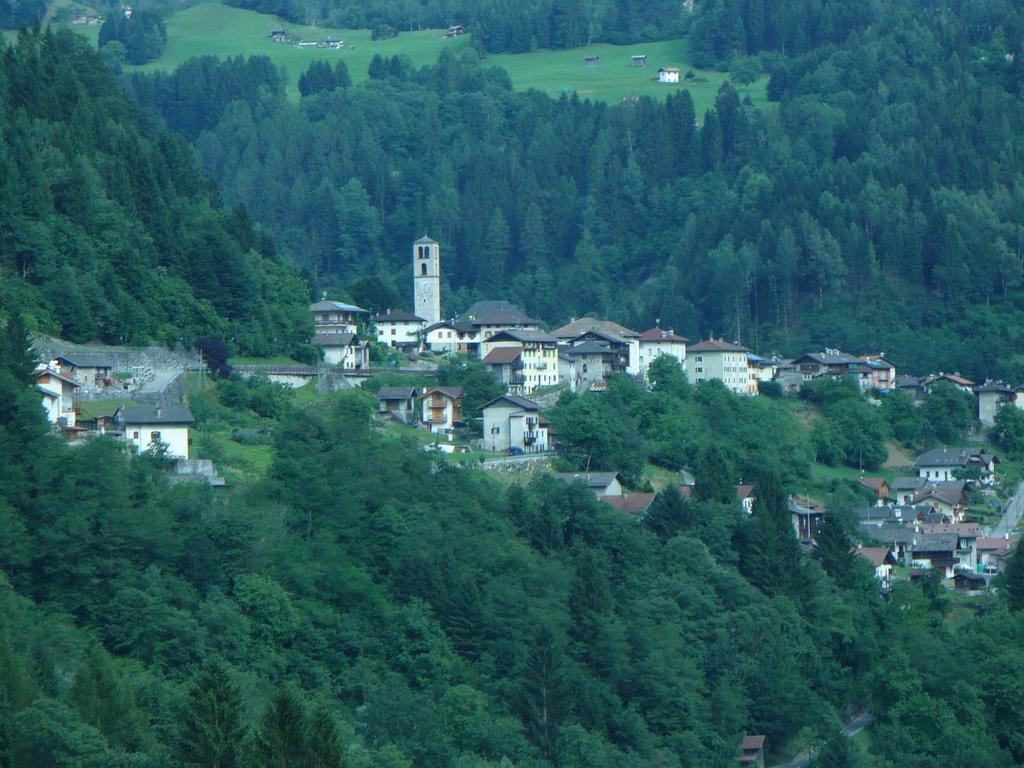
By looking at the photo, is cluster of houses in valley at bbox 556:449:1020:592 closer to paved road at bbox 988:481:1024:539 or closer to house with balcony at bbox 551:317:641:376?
paved road at bbox 988:481:1024:539

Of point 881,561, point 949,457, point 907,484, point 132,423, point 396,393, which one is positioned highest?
point 132,423

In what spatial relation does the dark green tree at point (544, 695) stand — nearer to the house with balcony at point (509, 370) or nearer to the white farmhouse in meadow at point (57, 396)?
the white farmhouse in meadow at point (57, 396)

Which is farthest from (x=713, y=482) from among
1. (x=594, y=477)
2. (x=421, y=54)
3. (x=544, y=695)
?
(x=421, y=54)

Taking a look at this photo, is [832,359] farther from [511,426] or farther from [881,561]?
[511,426]

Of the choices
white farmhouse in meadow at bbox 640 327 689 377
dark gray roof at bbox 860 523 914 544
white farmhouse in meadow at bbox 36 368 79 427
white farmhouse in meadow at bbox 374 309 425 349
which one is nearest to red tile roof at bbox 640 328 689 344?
white farmhouse in meadow at bbox 640 327 689 377

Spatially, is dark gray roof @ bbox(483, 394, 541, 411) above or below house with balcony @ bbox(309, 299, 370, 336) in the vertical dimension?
below

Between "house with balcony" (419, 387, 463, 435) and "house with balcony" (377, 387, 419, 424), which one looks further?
"house with balcony" (419, 387, 463, 435)

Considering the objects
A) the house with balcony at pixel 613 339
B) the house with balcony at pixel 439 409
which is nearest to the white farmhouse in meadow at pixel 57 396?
the house with balcony at pixel 439 409
